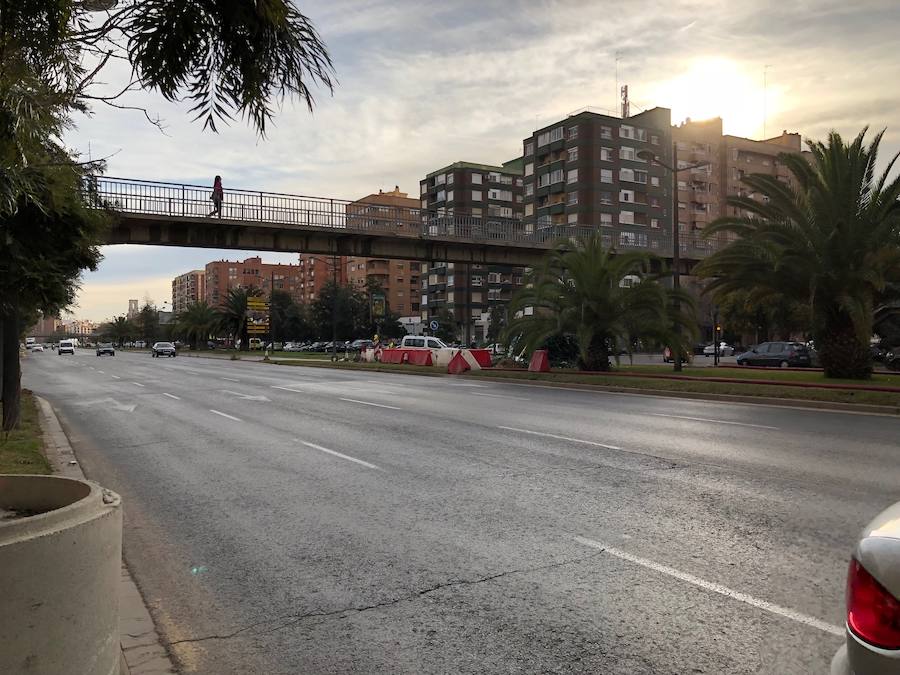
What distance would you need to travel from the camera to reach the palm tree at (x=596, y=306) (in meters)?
27.1

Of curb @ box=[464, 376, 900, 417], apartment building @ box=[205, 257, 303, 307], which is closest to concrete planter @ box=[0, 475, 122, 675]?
curb @ box=[464, 376, 900, 417]

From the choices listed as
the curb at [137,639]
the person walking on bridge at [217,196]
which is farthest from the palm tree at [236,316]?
the curb at [137,639]

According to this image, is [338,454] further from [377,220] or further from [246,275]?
[246,275]

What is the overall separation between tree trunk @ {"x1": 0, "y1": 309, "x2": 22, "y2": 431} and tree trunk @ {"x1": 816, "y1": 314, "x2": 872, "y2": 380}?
2236 centimetres

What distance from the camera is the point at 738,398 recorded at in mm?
19312

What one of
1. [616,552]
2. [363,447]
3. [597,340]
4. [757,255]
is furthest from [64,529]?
[597,340]

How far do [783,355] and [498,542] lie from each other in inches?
1518

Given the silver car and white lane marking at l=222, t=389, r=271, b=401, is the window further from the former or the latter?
the silver car

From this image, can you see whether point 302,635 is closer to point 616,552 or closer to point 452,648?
point 452,648

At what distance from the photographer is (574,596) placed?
4.64m

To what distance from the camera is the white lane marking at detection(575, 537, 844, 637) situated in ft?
13.4

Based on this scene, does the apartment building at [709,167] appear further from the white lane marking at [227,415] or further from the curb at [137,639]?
the curb at [137,639]

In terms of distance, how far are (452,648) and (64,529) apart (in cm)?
213

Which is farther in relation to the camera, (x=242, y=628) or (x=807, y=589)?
(x=807, y=589)
